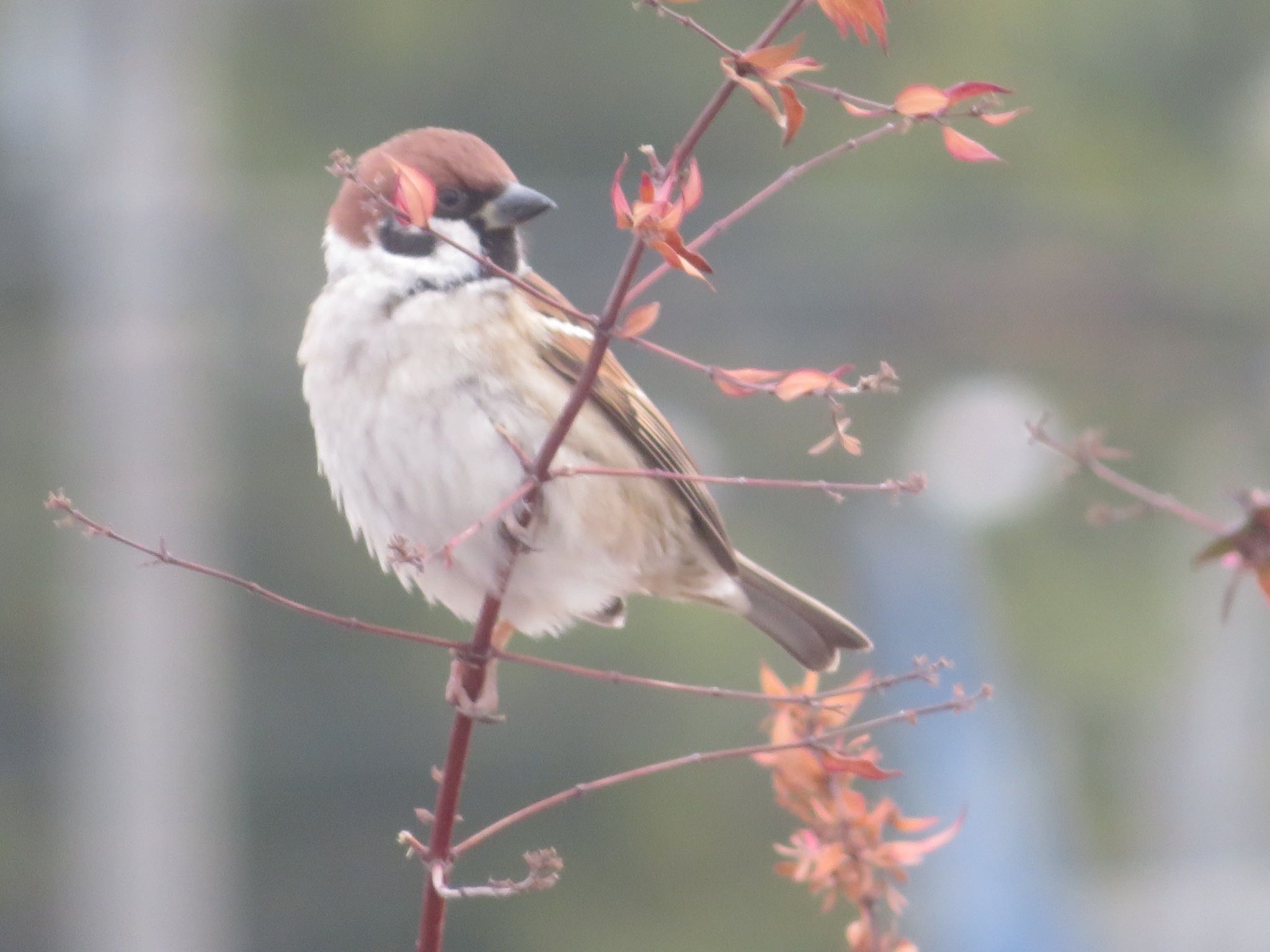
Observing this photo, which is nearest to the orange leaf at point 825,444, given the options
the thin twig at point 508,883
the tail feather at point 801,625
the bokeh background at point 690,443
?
the thin twig at point 508,883

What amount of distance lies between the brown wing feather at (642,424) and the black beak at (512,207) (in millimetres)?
99

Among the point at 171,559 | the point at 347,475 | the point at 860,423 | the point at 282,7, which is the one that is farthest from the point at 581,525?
the point at 282,7

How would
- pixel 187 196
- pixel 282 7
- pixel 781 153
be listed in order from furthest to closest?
1. pixel 282 7
2. pixel 781 153
3. pixel 187 196

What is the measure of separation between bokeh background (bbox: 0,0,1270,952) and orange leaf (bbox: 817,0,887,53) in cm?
428

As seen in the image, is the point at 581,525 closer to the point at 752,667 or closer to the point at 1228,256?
the point at 752,667

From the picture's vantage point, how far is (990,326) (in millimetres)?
7531

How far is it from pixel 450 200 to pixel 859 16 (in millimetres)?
895

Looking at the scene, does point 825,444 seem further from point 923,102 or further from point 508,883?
point 508,883

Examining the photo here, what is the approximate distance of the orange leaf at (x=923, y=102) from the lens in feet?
2.84

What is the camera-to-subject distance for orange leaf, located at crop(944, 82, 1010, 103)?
862mm

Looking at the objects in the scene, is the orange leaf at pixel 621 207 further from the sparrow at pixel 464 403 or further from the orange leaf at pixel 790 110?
the sparrow at pixel 464 403

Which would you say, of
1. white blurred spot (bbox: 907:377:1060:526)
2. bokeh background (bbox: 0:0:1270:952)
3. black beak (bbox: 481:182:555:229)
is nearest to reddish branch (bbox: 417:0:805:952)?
black beak (bbox: 481:182:555:229)

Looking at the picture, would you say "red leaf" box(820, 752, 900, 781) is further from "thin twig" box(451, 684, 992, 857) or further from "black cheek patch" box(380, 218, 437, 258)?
"black cheek patch" box(380, 218, 437, 258)

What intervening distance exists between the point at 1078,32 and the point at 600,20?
6.82ft
